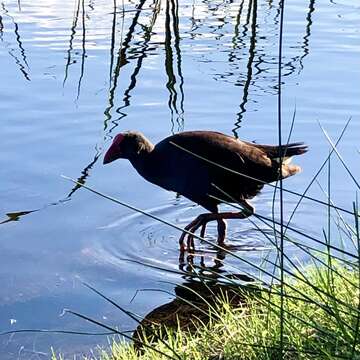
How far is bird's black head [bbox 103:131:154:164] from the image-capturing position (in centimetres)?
595

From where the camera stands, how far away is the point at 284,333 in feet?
10.2

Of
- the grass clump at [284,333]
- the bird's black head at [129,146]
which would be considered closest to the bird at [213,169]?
the bird's black head at [129,146]

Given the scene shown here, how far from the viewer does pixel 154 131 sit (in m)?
7.18

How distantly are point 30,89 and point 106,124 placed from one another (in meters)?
1.03

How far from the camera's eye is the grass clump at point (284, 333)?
2674 millimetres

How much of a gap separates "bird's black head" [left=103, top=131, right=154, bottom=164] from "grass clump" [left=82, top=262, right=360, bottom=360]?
202 centimetres

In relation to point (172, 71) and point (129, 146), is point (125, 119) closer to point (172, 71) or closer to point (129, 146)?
point (172, 71)

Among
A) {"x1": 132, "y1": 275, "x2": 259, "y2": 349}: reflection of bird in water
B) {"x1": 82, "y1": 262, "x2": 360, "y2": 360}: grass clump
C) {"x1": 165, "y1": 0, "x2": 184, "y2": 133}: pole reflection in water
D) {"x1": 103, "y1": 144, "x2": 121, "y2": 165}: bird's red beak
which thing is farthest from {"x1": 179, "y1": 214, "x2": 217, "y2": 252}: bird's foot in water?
{"x1": 165, "y1": 0, "x2": 184, "y2": 133}: pole reflection in water

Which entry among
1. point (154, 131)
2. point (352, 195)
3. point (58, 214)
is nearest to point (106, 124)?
point (154, 131)

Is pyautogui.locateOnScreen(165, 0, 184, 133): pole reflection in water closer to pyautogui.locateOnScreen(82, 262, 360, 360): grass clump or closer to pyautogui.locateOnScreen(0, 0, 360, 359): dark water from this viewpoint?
pyautogui.locateOnScreen(0, 0, 360, 359): dark water

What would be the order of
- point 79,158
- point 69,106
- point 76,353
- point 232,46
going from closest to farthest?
point 76,353 < point 79,158 < point 69,106 < point 232,46

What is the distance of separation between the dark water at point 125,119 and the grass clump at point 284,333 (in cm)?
28

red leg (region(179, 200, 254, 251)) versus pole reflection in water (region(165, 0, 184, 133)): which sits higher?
pole reflection in water (region(165, 0, 184, 133))

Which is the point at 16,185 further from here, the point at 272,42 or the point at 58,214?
the point at 272,42
